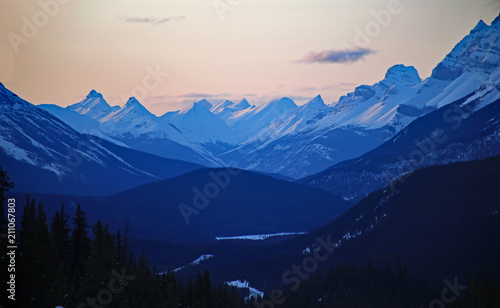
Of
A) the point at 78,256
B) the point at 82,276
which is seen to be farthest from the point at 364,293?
the point at 82,276

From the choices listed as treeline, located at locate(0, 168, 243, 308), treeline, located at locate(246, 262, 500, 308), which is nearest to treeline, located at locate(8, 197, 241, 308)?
treeline, located at locate(0, 168, 243, 308)

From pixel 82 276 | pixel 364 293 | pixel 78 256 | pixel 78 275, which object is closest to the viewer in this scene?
pixel 78 275

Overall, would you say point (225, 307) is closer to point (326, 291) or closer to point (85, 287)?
point (85, 287)

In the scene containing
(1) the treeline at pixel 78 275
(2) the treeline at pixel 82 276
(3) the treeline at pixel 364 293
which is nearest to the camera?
(1) the treeline at pixel 78 275

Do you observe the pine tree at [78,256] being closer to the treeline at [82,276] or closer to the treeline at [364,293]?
the treeline at [82,276]

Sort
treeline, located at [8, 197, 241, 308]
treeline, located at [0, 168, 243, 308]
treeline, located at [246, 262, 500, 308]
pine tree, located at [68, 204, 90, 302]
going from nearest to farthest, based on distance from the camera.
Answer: treeline, located at [0, 168, 243, 308]
treeline, located at [8, 197, 241, 308]
pine tree, located at [68, 204, 90, 302]
treeline, located at [246, 262, 500, 308]

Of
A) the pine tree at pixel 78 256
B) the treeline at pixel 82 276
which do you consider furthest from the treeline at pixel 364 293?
the pine tree at pixel 78 256

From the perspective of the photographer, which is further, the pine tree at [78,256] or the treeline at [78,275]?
the pine tree at [78,256]

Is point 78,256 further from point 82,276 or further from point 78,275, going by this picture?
point 78,275

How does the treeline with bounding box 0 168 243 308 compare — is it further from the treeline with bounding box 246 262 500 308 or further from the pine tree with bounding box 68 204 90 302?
the treeline with bounding box 246 262 500 308

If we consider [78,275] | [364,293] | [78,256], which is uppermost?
[78,256]

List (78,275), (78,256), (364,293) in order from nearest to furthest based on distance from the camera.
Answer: (78,275) → (78,256) → (364,293)

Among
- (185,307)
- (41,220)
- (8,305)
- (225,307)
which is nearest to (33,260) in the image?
(8,305)

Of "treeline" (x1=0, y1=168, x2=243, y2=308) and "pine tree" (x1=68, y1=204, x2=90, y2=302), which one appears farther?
"pine tree" (x1=68, y1=204, x2=90, y2=302)
